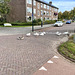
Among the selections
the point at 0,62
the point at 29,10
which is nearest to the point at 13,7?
A: the point at 29,10

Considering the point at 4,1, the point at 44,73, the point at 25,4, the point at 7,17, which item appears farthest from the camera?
the point at 7,17

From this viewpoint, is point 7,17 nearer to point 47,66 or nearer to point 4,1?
point 4,1

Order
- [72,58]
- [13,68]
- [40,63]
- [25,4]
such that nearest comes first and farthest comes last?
[13,68] → [40,63] → [72,58] → [25,4]

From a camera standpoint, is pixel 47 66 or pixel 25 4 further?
pixel 25 4

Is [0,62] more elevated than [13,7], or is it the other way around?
[13,7]

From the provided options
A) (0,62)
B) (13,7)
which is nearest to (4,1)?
(13,7)

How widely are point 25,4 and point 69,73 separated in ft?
→ 93.8

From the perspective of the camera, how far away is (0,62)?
14.2 feet

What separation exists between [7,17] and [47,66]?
3074cm

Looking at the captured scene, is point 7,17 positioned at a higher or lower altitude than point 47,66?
higher

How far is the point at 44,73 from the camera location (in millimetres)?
3475

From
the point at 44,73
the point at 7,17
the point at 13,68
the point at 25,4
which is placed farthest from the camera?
the point at 7,17

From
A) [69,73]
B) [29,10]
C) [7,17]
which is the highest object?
[29,10]

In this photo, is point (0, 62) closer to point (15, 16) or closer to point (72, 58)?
point (72, 58)
